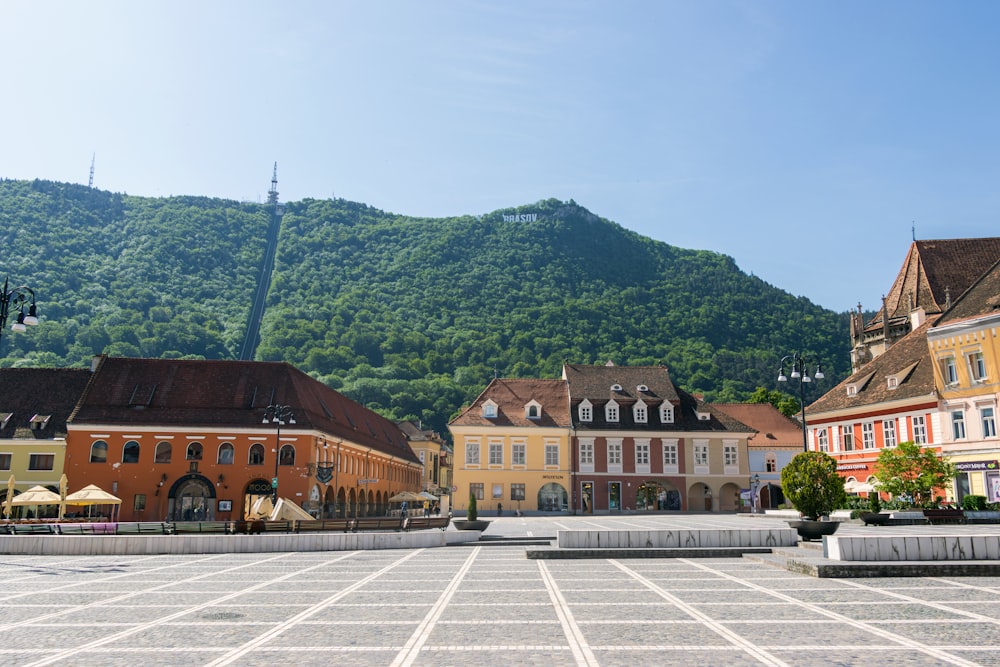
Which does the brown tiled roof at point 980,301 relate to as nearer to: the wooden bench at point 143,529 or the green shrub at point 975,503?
the green shrub at point 975,503

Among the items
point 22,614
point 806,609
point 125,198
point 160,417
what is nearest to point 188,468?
point 160,417

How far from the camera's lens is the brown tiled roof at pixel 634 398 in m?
59.5

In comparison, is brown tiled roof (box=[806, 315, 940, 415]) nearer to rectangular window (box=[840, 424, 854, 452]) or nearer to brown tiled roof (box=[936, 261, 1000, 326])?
rectangular window (box=[840, 424, 854, 452])

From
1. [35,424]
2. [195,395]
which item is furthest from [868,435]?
[35,424]

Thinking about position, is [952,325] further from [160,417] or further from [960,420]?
[160,417]

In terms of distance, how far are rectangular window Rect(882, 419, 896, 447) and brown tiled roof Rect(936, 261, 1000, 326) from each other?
6.40 meters

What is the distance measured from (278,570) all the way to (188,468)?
102 feet

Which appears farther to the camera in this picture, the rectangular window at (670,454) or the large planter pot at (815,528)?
the rectangular window at (670,454)

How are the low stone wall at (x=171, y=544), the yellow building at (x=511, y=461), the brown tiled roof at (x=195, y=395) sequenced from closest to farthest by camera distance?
the low stone wall at (x=171, y=544), the brown tiled roof at (x=195, y=395), the yellow building at (x=511, y=461)

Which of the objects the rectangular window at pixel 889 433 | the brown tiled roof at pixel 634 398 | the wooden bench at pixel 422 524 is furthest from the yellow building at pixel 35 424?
the rectangular window at pixel 889 433

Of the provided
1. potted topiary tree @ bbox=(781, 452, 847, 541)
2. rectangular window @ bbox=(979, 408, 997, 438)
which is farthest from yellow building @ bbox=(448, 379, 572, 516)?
potted topiary tree @ bbox=(781, 452, 847, 541)

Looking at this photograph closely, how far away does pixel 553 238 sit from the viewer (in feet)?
497

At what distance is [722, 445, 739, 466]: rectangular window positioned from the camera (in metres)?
59.2

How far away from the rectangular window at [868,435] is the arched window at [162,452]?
4188 cm
